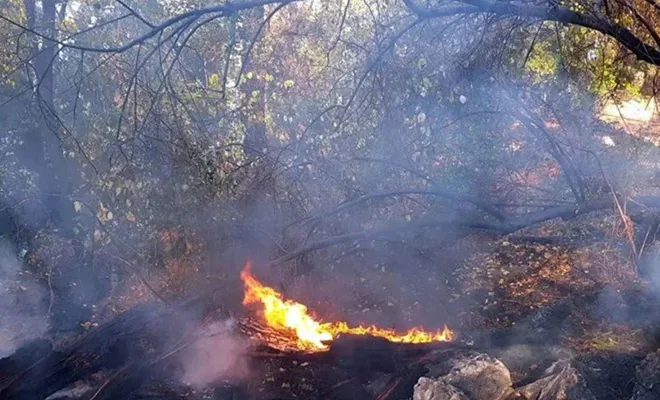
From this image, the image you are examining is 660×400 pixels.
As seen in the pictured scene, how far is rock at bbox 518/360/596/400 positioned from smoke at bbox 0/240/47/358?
20.9 feet

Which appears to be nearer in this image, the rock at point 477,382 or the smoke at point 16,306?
the rock at point 477,382

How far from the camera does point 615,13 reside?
4.74m

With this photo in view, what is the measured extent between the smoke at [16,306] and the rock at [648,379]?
24.0 ft

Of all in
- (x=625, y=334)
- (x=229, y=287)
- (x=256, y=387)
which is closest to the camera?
(x=256, y=387)

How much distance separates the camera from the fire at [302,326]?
6523 mm

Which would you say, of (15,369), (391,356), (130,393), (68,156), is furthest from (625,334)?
(68,156)

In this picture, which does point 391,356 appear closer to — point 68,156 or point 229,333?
point 229,333

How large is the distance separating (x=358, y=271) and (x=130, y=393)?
13.6ft

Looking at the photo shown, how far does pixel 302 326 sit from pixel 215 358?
4.21 feet

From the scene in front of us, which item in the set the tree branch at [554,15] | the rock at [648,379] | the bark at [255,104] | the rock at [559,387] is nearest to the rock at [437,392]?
the rock at [559,387]

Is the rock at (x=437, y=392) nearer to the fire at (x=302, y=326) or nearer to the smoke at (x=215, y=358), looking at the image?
the fire at (x=302, y=326)

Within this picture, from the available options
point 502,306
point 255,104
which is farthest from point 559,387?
point 255,104

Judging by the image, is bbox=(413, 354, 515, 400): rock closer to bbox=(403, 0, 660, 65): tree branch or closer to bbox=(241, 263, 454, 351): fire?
bbox=(241, 263, 454, 351): fire

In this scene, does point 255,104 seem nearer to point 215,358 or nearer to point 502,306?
point 215,358
